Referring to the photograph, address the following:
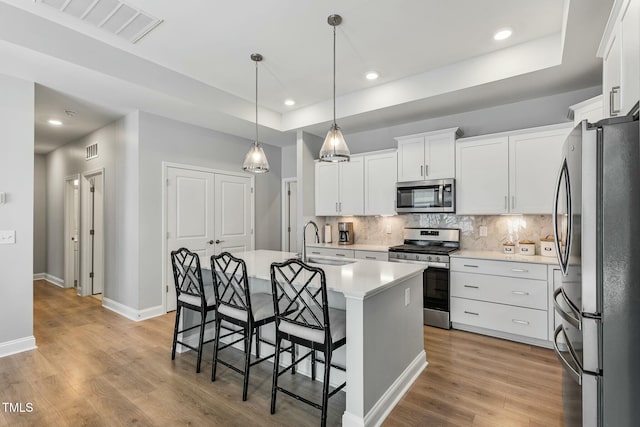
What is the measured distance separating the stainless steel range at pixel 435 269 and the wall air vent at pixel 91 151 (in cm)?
480

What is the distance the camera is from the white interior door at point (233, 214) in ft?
17.0

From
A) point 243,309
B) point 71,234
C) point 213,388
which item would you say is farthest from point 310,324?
point 71,234

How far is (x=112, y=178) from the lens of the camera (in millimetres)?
4641

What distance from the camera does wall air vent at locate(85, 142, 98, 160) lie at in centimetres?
511

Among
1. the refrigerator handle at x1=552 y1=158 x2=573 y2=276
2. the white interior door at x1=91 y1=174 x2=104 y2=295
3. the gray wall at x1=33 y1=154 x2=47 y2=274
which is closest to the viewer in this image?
the refrigerator handle at x1=552 y1=158 x2=573 y2=276

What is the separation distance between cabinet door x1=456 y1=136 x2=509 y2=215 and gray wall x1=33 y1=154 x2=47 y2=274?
7.97 m

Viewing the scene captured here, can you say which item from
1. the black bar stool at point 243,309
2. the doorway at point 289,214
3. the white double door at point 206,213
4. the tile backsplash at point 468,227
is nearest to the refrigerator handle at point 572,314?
the black bar stool at point 243,309

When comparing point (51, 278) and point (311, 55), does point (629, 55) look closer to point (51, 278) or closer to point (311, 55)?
point (311, 55)

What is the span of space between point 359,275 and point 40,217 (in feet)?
24.5

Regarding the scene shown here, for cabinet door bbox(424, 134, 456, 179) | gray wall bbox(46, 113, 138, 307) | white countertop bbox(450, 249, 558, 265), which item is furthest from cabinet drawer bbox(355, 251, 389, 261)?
gray wall bbox(46, 113, 138, 307)

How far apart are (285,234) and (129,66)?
3.88 metres

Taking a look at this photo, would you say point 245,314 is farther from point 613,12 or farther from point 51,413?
point 613,12

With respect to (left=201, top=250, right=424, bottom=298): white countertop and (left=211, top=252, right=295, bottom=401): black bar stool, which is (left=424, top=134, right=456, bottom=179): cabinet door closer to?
(left=201, top=250, right=424, bottom=298): white countertop

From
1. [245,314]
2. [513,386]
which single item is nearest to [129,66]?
[245,314]
